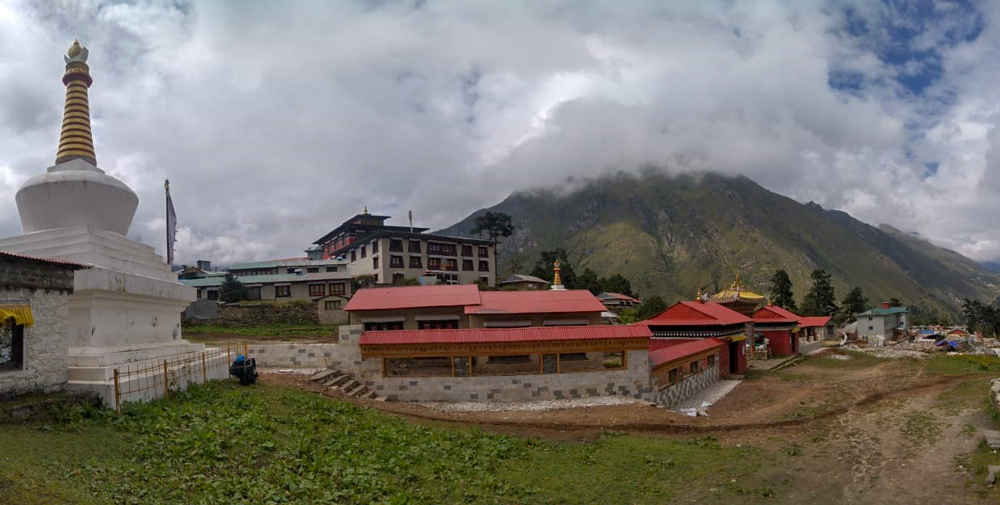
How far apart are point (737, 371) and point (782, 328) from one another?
12718 mm

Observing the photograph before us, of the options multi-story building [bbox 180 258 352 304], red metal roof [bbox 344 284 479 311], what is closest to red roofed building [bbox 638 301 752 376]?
red metal roof [bbox 344 284 479 311]

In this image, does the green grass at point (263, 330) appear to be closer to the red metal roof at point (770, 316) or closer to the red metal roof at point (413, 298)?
the red metal roof at point (413, 298)

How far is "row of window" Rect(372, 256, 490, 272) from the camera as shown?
2296 inches

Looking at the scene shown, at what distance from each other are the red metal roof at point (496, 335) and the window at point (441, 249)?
38.1m

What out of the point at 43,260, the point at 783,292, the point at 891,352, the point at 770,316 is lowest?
the point at 891,352

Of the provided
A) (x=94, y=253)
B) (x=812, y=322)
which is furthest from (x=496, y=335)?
(x=812, y=322)

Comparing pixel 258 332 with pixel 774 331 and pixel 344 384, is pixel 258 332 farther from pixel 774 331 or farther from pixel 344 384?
pixel 774 331

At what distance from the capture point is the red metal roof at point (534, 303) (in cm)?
2930

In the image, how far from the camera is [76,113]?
827 inches

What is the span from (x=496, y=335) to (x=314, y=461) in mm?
11900

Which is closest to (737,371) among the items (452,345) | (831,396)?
(831,396)

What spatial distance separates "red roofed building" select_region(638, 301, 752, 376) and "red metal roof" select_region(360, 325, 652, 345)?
9278 mm

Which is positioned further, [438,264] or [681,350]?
[438,264]

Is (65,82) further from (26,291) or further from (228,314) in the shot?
(228,314)
